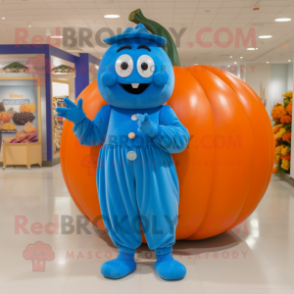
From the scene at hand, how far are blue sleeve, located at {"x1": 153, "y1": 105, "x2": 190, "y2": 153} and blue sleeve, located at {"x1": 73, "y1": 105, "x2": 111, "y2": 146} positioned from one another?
1.25 feet

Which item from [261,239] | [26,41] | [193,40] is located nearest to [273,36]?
[193,40]

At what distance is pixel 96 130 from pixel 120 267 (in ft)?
2.90

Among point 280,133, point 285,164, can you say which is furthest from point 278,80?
point 285,164

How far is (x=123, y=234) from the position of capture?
2420mm

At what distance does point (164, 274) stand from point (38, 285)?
75 cm

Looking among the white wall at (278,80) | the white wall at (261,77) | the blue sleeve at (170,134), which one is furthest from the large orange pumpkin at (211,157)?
the white wall at (278,80)

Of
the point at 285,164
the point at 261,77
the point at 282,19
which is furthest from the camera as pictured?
the point at 261,77

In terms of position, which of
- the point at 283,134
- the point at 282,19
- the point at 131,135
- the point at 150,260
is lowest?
Answer: the point at 150,260

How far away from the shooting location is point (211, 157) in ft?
8.32

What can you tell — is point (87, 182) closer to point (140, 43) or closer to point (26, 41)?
point (140, 43)

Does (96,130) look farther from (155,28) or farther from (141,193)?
(155,28)

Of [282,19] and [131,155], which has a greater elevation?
[282,19]

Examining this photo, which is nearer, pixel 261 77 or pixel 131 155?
pixel 131 155

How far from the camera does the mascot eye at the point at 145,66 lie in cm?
228
